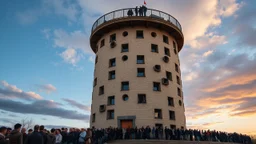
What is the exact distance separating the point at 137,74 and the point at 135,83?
5.06ft

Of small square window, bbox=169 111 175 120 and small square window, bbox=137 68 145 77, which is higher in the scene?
small square window, bbox=137 68 145 77

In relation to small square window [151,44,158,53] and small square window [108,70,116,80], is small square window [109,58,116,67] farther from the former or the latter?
small square window [151,44,158,53]

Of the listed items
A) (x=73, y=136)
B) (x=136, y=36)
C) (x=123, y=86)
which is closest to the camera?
(x=73, y=136)

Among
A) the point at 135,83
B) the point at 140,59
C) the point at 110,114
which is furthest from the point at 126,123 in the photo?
the point at 140,59

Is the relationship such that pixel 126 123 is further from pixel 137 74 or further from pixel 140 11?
pixel 140 11

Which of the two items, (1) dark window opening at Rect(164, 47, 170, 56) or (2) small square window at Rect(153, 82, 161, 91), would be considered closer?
(2) small square window at Rect(153, 82, 161, 91)

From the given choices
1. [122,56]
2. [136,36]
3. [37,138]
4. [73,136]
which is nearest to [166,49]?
[136,36]

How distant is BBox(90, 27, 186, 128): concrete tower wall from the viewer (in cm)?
2756

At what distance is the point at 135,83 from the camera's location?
94.5 ft

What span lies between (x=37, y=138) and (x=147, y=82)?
21.9 meters

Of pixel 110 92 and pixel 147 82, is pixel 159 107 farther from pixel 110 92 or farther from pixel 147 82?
pixel 110 92

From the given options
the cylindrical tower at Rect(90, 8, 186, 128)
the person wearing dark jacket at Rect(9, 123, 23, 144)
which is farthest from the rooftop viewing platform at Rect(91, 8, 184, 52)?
the person wearing dark jacket at Rect(9, 123, 23, 144)

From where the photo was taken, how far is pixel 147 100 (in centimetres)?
2798

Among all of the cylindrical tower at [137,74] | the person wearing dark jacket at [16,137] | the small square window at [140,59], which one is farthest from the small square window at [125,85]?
the person wearing dark jacket at [16,137]
